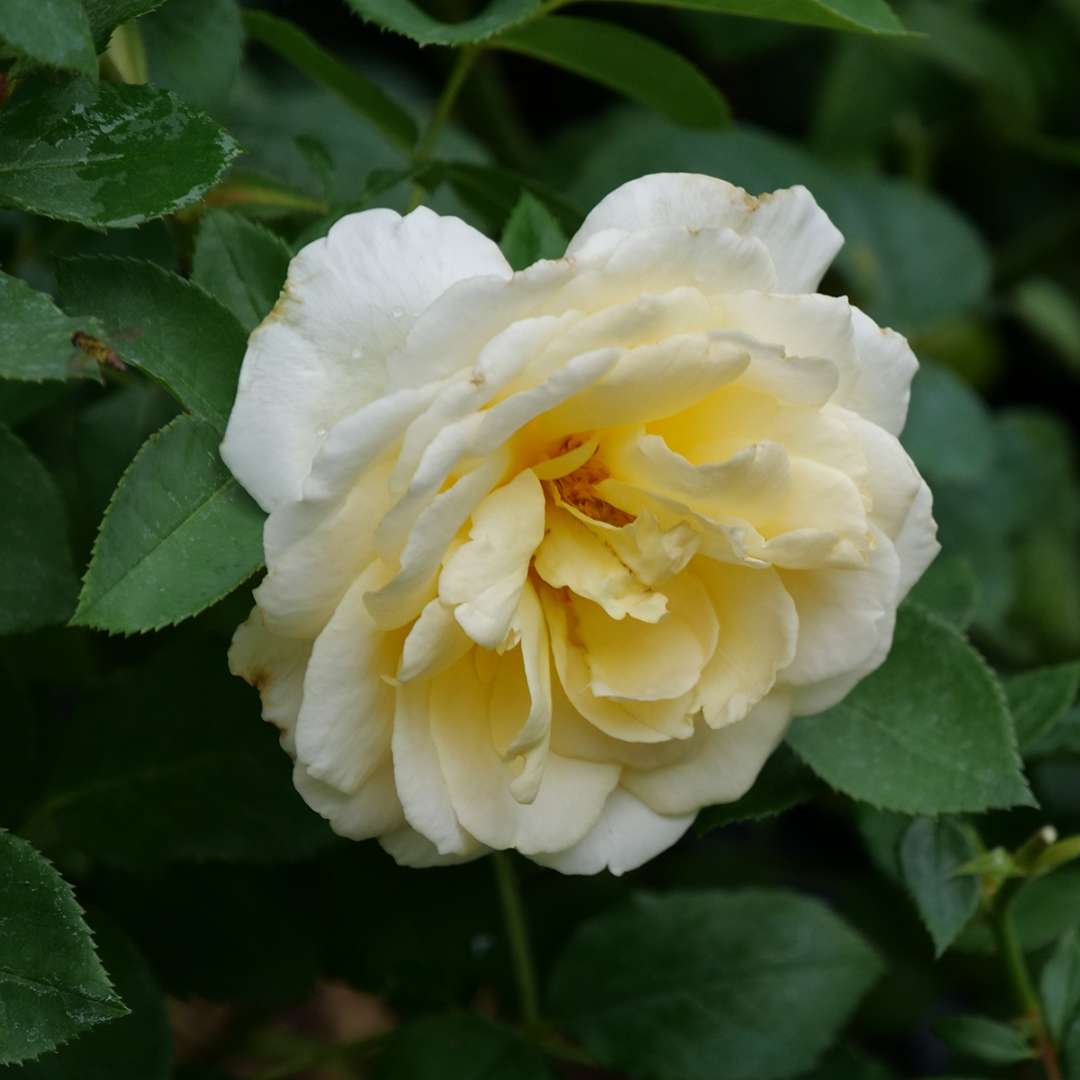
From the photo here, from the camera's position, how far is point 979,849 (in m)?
0.86

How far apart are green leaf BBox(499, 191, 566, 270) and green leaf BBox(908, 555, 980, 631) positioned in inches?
13.3

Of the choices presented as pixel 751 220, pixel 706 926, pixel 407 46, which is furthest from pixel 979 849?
pixel 407 46

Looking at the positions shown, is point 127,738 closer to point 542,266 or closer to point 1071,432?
point 542,266

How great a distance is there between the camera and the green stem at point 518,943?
38.4 inches

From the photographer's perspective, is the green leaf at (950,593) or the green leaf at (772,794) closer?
the green leaf at (772,794)

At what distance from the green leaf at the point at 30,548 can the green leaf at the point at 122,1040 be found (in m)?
0.23

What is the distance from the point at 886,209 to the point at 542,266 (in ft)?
3.67

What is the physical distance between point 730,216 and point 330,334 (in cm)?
19

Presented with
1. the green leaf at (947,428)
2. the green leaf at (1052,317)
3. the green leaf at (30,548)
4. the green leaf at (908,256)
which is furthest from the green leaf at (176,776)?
the green leaf at (1052,317)

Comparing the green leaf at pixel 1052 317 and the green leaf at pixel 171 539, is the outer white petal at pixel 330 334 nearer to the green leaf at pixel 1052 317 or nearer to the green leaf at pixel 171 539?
the green leaf at pixel 171 539

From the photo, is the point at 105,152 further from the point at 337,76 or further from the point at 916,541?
the point at 916,541

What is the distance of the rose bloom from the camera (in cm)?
58

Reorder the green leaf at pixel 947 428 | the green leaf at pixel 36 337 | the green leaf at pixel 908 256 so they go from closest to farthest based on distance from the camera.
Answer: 1. the green leaf at pixel 36 337
2. the green leaf at pixel 947 428
3. the green leaf at pixel 908 256

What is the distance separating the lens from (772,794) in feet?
2.58
